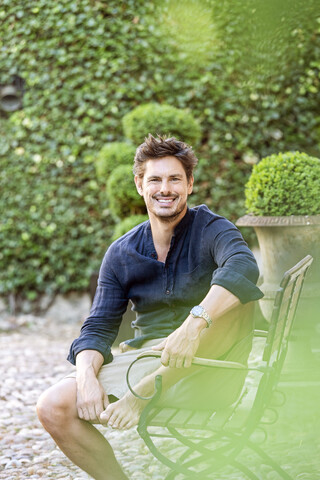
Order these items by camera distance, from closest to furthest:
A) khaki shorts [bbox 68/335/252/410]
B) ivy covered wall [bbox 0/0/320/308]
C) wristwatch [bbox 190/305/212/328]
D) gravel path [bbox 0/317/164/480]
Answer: wristwatch [bbox 190/305/212/328] < khaki shorts [bbox 68/335/252/410] < gravel path [bbox 0/317/164/480] < ivy covered wall [bbox 0/0/320/308]

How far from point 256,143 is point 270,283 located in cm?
312

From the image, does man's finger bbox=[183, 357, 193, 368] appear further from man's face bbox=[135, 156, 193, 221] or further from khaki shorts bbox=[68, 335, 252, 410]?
man's face bbox=[135, 156, 193, 221]

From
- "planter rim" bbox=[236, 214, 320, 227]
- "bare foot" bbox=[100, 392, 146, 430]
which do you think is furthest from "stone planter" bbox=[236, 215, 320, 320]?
"bare foot" bbox=[100, 392, 146, 430]

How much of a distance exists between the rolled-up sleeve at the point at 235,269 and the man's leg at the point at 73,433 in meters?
0.66

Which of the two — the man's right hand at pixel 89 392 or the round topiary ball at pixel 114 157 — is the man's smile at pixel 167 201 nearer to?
the man's right hand at pixel 89 392

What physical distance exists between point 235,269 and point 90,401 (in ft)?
2.25

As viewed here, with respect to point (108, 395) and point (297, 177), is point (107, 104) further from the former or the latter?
point (108, 395)

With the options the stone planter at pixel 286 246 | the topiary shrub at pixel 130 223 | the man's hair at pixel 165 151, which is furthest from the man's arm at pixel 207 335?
the topiary shrub at pixel 130 223

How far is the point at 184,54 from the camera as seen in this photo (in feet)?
22.6

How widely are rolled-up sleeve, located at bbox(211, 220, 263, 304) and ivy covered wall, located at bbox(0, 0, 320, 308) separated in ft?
14.2

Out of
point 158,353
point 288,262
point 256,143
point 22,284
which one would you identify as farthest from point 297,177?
point 22,284

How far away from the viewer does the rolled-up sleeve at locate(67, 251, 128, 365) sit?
8.23 ft

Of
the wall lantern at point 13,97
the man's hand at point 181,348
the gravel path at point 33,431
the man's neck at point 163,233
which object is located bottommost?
the gravel path at point 33,431

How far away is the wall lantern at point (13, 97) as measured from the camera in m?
7.55
